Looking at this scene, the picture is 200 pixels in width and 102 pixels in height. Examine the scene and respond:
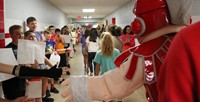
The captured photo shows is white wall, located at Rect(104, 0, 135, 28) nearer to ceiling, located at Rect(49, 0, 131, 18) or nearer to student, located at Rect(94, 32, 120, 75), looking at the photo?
ceiling, located at Rect(49, 0, 131, 18)

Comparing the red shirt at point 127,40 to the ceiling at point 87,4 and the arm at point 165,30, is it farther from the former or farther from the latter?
the ceiling at point 87,4

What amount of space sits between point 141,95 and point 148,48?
390 cm

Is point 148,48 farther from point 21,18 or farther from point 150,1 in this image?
point 21,18

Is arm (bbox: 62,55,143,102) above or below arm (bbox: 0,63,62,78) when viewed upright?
below

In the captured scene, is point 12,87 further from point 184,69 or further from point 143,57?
point 184,69

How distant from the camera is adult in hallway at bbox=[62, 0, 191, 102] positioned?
3.71 feet

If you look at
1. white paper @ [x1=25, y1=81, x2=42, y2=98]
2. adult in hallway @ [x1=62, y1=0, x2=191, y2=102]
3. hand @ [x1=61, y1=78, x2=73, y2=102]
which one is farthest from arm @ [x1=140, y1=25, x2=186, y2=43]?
white paper @ [x1=25, y1=81, x2=42, y2=98]

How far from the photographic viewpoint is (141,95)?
4895 millimetres

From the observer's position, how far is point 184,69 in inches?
22.0

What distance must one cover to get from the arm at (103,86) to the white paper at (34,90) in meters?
1.59

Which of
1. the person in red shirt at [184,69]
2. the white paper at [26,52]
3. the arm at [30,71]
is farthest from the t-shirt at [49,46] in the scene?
the person in red shirt at [184,69]

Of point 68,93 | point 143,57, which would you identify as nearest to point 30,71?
point 68,93

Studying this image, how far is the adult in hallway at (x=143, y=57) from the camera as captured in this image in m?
1.13

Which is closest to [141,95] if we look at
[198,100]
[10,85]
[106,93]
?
[10,85]
